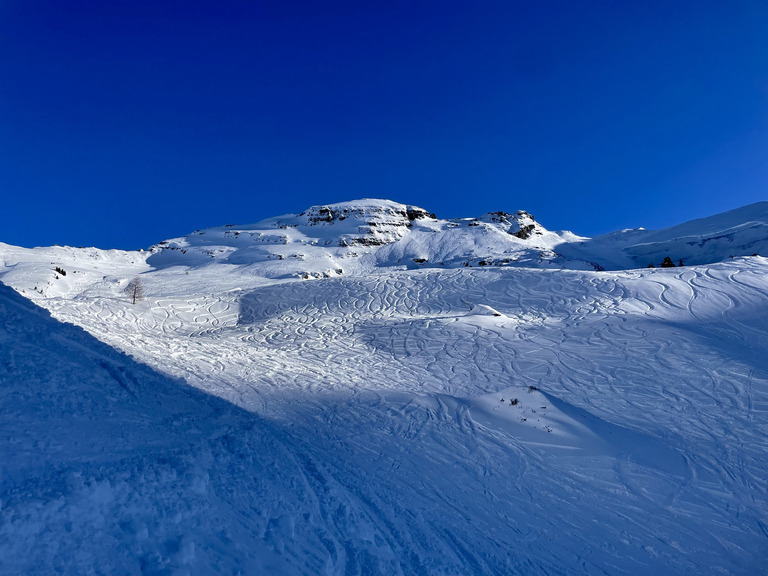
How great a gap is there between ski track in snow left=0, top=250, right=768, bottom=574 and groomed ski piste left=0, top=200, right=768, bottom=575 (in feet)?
0.14

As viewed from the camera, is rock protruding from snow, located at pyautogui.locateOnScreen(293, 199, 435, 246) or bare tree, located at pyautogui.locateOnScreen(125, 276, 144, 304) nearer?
bare tree, located at pyautogui.locateOnScreen(125, 276, 144, 304)

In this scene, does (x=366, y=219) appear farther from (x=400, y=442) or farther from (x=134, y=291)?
(x=400, y=442)

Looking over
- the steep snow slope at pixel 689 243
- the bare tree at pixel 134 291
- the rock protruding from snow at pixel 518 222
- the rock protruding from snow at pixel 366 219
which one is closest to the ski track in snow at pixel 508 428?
the bare tree at pixel 134 291

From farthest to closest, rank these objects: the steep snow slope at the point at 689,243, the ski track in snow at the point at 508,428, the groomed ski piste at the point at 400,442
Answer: the steep snow slope at the point at 689,243 → the ski track in snow at the point at 508,428 → the groomed ski piste at the point at 400,442

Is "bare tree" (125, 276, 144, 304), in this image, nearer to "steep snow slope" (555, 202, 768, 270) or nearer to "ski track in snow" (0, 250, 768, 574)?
"ski track in snow" (0, 250, 768, 574)

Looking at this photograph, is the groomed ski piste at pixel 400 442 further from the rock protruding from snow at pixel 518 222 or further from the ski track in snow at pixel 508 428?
the rock protruding from snow at pixel 518 222

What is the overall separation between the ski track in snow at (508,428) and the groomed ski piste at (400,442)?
44 millimetres

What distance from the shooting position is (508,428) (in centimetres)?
908

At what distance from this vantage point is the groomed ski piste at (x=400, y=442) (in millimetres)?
4812

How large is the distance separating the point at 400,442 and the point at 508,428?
264 centimetres

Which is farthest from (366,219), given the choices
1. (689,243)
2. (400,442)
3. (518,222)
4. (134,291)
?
(400,442)

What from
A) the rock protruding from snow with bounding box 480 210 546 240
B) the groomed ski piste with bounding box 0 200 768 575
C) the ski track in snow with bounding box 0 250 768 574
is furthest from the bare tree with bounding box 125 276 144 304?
the rock protruding from snow with bounding box 480 210 546 240

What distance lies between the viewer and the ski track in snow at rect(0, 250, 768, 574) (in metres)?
5.53

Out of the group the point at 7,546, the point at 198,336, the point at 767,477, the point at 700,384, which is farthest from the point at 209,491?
the point at 198,336
